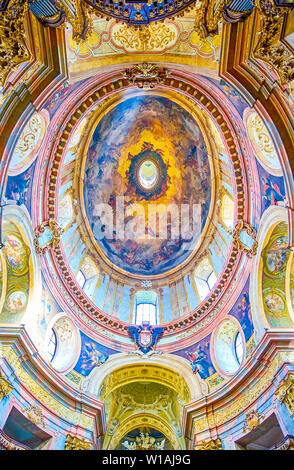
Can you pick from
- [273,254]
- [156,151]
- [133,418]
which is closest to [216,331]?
[273,254]

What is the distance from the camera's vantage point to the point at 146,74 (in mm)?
12547

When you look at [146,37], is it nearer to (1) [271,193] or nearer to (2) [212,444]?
(1) [271,193]

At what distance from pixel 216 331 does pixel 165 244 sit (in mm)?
9072

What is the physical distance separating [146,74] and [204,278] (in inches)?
473

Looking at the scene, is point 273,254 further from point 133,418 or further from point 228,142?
point 133,418

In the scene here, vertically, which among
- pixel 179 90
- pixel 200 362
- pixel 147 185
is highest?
pixel 147 185

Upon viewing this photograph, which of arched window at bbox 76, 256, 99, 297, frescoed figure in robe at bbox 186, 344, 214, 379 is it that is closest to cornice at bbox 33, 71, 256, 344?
arched window at bbox 76, 256, 99, 297

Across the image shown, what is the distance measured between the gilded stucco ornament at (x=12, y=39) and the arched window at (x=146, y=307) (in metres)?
15.0

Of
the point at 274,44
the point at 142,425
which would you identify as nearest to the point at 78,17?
the point at 274,44

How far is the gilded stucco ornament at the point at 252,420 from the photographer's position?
36.9 ft

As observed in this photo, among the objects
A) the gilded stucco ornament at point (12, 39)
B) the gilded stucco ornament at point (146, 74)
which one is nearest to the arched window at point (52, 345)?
the gilded stucco ornament at point (12, 39)

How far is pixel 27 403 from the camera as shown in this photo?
1159 cm

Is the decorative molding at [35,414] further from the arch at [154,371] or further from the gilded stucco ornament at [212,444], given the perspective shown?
the gilded stucco ornament at [212,444]

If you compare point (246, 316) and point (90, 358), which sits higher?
point (90, 358)
